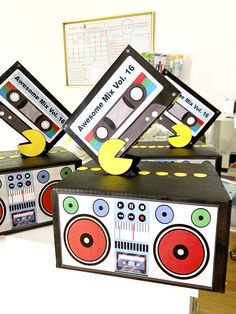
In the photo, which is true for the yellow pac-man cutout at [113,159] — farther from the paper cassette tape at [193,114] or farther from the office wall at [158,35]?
the office wall at [158,35]

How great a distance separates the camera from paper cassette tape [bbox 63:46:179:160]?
1.73ft

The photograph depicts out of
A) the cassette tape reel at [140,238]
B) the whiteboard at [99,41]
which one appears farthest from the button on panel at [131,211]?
the whiteboard at [99,41]

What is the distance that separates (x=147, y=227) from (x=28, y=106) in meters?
0.48

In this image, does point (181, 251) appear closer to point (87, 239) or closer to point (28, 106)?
point (87, 239)

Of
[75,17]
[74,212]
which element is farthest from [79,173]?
[75,17]

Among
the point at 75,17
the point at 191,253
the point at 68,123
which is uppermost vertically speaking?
the point at 75,17

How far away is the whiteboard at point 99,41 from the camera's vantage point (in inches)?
83.7

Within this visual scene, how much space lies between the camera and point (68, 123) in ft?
1.97

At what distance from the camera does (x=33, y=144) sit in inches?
29.5

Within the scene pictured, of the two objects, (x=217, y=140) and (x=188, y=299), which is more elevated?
(x=217, y=140)

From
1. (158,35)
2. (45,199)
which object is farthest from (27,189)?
(158,35)

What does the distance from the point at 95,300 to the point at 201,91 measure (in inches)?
69.6

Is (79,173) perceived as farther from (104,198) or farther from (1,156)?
(1,156)

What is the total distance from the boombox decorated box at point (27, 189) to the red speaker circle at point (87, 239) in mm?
174
